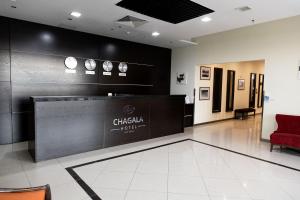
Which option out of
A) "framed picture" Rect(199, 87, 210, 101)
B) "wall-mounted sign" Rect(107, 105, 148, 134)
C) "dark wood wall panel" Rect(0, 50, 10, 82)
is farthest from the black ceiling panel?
"framed picture" Rect(199, 87, 210, 101)

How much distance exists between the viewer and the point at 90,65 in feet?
20.6

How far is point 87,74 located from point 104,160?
10.5ft

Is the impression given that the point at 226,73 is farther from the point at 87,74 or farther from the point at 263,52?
the point at 87,74

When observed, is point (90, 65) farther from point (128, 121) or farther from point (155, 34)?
point (128, 121)

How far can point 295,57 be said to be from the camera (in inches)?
198

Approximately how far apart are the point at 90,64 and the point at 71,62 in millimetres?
576

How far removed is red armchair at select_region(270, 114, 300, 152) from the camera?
14.7 ft

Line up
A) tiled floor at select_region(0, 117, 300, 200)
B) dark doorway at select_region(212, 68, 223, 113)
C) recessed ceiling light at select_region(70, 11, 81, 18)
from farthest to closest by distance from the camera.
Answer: dark doorway at select_region(212, 68, 223, 113) < recessed ceiling light at select_region(70, 11, 81, 18) < tiled floor at select_region(0, 117, 300, 200)

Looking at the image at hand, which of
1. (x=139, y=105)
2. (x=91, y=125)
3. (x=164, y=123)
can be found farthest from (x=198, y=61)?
(x=91, y=125)

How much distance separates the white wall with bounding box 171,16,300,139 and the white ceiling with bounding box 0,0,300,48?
0.81 metres

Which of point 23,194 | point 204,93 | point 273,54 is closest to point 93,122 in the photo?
point 23,194

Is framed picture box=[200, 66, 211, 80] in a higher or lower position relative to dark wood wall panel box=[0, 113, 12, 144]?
higher

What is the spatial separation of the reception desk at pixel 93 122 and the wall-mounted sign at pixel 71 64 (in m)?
2.02

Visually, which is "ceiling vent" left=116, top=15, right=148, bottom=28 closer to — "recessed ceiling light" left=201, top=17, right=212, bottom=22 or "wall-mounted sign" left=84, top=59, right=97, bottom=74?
"recessed ceiling light" left=201, top=17, right=212, bottom=22
